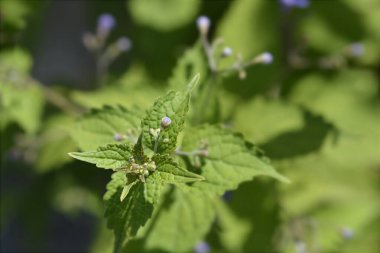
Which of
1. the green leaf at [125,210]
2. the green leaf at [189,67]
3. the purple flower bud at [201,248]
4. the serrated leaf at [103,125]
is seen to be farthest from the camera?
the purple flower bud at [201,248]

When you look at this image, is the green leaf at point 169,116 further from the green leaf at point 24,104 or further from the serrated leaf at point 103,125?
the green leaf at point 24,104

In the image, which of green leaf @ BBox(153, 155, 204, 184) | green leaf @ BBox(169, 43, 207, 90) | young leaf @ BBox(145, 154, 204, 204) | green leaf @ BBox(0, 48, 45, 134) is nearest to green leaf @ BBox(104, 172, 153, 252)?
young leaf @ BBox(145, 154, 204, 204)

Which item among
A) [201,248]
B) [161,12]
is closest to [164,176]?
[201,248]

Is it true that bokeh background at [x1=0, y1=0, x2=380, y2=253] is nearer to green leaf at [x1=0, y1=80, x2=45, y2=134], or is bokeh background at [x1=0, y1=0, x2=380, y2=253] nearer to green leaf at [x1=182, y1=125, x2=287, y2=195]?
green leaf at [x1=0, y1=80, x2=45, y2=134]

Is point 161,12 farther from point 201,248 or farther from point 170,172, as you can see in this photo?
point 170,172

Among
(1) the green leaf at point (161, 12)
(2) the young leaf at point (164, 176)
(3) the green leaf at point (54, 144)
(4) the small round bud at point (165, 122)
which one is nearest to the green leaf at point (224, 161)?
(2) the young leaf at point (164, 176)

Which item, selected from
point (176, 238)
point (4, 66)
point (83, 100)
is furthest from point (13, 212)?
point (176, 238)

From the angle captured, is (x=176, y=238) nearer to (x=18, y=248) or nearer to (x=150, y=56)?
(x=150, y=56)
